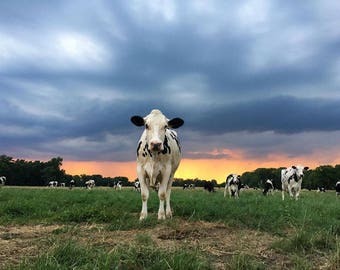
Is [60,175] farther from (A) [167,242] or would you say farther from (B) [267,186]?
(A) [167,242]

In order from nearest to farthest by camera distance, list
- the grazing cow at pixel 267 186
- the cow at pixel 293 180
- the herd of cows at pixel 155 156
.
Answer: the herd of cows at pixel 155 156 < the cow at pixel 293 180 < the grazing cow at pixel 267 186

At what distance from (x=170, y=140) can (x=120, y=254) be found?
7139mm

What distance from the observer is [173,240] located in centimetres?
730

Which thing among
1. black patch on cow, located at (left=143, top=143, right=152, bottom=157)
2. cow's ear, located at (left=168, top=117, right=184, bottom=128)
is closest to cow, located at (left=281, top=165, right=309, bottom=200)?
cow's ear, located at (left=168, top=117, right=184, bottom=128)

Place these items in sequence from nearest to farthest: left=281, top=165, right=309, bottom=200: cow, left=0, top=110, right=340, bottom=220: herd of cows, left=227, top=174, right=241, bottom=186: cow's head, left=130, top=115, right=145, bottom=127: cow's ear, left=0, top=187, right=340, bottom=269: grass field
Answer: left=0, top=187, right=340, bottom=269: grass field, left=0, top=110, right=340, bottom=220: herd of cows, left=130, top=115, right=145, bottom=127: cow's ear, left=281, top=165, right=309, bottom=200: cow, left=227, top=174, right=241, bottom=186: cow's head

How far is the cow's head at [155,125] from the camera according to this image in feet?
34.5

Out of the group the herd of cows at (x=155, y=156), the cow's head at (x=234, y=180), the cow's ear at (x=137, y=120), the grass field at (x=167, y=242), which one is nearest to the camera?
the grass field at (x=167, y=242)

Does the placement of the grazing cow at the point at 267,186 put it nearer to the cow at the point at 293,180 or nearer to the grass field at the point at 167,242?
the cow at the point at 293,180

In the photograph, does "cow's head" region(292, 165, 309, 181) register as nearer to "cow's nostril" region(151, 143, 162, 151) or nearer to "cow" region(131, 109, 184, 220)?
"cow" region(131, 109, 184, 220)

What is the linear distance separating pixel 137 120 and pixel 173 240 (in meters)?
5.04

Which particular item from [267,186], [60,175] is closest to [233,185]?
[267,186]

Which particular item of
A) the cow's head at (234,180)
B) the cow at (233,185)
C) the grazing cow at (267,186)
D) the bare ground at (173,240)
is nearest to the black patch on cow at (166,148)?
the bare ground at (173,240)

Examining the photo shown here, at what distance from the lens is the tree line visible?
342ft

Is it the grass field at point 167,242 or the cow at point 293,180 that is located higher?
the cow at point 293,180
